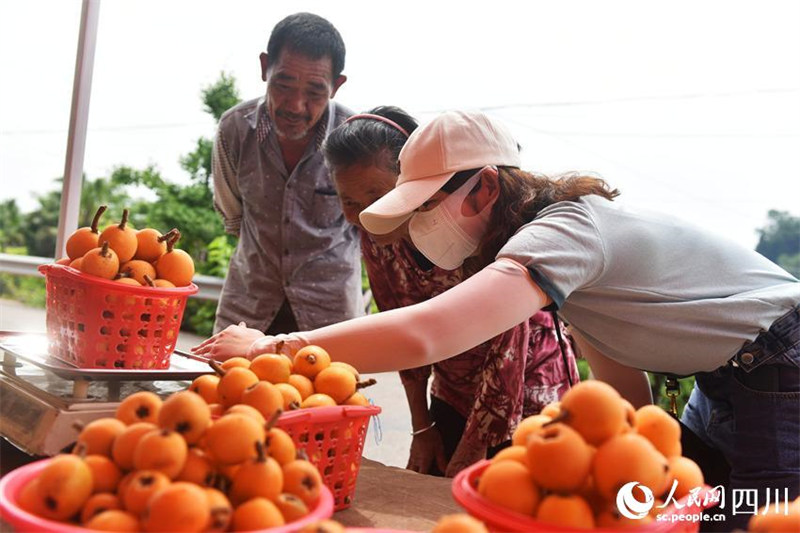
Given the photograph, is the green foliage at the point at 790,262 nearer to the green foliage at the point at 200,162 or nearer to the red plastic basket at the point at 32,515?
the red plastic basket at the point at 32,515

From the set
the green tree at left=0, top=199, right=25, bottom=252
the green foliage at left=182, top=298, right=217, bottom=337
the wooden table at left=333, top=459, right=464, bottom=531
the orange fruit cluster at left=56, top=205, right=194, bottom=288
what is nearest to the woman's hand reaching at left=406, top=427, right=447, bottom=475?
the wooden table at left=333, top=459, right=464, bottom=531

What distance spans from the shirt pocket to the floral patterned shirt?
50 centimetres

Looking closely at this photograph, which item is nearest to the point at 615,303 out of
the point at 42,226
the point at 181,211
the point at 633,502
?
the point at 633,502

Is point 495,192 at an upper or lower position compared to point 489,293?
upper

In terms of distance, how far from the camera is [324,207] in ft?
9.57

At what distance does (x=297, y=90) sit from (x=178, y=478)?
2.04 meters

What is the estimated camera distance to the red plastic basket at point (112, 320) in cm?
154

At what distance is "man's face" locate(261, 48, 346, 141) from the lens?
2643mm

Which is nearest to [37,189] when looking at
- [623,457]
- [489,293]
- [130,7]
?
[130,7]

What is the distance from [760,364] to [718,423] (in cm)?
16

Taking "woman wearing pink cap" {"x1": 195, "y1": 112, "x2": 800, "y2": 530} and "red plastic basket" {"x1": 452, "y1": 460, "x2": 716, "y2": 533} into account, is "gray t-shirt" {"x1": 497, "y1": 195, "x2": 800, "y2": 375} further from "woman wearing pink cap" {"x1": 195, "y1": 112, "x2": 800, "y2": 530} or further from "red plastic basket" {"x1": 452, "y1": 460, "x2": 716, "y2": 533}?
"red plastic basket" {"x1": 452, "y1": 460, "x2": 716, "y2": 533}

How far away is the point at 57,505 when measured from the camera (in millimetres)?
798

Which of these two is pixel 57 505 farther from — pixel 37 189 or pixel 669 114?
pixel 37 189

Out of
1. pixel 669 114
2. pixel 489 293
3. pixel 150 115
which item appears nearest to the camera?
pixel 489 293
